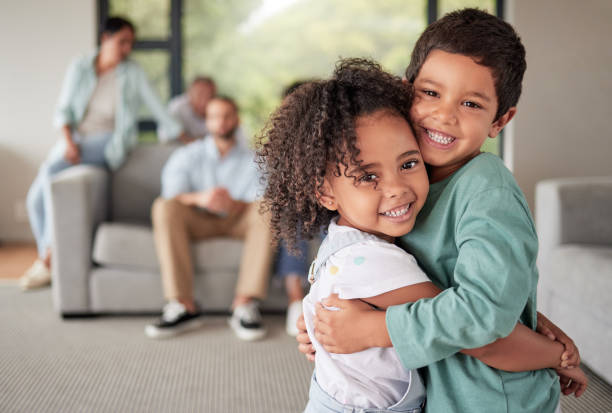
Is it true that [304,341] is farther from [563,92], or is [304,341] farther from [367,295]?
[563,92]

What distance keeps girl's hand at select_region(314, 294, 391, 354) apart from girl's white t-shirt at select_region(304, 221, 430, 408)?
0.02m

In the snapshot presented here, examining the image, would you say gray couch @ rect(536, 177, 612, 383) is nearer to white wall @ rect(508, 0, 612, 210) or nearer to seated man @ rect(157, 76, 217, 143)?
seated man @ rect(157, 76, 217, 143)

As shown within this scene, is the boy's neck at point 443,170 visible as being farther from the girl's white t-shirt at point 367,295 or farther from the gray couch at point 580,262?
the gray couch at point 580,262

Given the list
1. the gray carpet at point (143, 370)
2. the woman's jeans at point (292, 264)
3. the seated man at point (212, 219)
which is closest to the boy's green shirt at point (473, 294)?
the gray carpet at point (143, 370)

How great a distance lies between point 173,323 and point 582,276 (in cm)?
157

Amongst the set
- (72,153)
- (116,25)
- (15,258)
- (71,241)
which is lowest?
(15,258)

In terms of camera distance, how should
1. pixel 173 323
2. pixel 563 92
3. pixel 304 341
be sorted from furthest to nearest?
pixel 563 92 < pixel 173 323 < pixel 304 341

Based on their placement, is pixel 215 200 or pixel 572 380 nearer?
pixel 572 380

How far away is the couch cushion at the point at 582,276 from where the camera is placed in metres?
1.64

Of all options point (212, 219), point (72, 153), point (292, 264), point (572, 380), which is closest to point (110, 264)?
point (212, 219)

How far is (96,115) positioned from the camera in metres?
3.27

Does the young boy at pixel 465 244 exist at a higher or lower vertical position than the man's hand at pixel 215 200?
higher

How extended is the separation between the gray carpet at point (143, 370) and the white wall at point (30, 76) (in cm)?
242

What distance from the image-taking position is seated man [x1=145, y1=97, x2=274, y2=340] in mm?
2334
